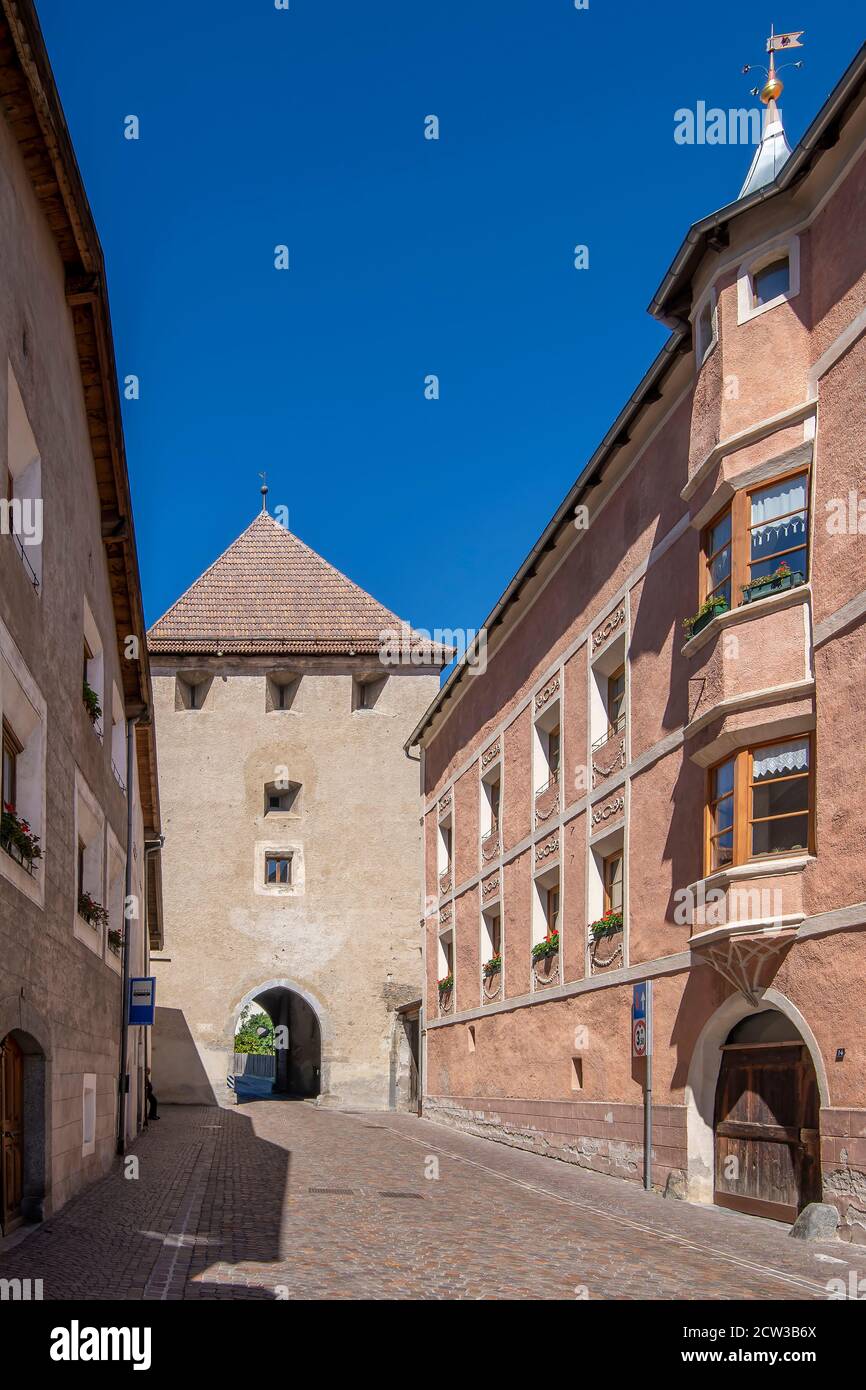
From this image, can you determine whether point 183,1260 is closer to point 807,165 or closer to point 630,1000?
point 630,1000

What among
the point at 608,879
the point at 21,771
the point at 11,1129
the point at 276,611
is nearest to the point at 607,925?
the point at 608,879

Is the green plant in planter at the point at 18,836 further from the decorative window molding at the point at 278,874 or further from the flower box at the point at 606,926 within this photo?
the decorative window molding at the point at 278,874

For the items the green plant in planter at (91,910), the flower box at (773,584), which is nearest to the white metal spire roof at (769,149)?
the flower box at (773,584)

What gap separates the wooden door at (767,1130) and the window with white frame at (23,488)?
8.79m

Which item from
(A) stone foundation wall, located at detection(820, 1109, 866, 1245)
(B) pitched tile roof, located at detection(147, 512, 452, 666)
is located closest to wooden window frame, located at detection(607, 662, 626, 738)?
(A) stone foundation wall, located at detection(820, 1109, 866, 1245)

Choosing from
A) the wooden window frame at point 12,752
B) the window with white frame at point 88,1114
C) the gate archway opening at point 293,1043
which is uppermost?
the wooden window frame at point 12,752

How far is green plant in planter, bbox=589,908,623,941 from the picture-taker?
64.4 feet

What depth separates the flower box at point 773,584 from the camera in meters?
14.6

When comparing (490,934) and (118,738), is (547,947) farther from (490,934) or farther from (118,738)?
(118,738)

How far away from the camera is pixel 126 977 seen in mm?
22844

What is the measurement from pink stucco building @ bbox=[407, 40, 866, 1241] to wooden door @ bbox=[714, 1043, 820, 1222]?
0.12ft
